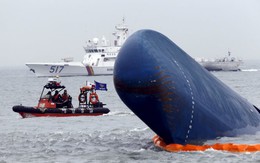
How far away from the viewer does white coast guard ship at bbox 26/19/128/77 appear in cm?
11800

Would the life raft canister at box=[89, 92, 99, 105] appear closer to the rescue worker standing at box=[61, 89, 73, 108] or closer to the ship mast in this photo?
the rescue worker standing at box=[61, 89, 73, 108]

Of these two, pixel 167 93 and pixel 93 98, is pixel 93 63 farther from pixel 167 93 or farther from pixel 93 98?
pixel 167 93

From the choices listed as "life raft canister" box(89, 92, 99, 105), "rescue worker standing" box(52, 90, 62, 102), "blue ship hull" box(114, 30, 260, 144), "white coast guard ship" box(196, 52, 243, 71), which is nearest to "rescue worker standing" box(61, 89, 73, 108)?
"rescue worker standing" box(52, 90, 62, 102)

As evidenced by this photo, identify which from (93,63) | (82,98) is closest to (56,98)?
(82,98)

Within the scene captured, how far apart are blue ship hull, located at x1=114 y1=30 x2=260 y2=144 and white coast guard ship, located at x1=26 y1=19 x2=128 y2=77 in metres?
96.8

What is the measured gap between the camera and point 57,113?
1393 inches

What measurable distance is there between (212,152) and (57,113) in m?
17.5

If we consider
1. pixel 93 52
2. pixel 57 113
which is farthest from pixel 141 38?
pixel 93 52

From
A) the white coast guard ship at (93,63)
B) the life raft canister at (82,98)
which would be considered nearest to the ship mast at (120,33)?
the white coast guard ship at (93,63)

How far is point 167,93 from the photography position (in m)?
19.0

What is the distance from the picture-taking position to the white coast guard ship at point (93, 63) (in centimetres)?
11800

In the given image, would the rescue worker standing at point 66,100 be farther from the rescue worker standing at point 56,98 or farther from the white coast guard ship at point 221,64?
the white coast guard ship at point 221,64

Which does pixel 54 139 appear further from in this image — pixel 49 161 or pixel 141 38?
pixel 141 38

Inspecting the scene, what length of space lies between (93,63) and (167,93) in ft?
325
